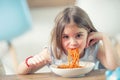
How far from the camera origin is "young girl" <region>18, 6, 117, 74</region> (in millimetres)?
815

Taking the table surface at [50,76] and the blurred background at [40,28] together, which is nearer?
the table surface at [50,76]

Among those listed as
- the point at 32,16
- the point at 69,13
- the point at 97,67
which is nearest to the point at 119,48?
the point at 97,67

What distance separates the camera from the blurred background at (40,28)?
2.82 feet

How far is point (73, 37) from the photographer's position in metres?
0.82

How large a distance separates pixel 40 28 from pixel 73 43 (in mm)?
128

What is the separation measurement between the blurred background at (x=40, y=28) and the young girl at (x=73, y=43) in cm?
3

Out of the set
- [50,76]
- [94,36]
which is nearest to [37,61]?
[50,76]

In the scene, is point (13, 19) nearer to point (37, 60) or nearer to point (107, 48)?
point (37, 60)

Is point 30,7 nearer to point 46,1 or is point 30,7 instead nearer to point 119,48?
point 46,1

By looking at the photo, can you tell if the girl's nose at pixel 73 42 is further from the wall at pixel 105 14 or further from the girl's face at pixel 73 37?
the wall at pixel 105 14

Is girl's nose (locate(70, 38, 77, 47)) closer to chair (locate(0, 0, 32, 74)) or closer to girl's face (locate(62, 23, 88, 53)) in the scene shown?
girl's face (locate(62, 23, 88, 53))

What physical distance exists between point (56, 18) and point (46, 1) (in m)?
0.07

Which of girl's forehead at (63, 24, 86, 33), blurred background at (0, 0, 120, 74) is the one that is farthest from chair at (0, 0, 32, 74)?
girl's forehead at (63, 24, 86, 33)

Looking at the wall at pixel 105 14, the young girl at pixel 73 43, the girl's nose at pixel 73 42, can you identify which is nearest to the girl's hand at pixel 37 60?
the young girl at pixel 73 43
